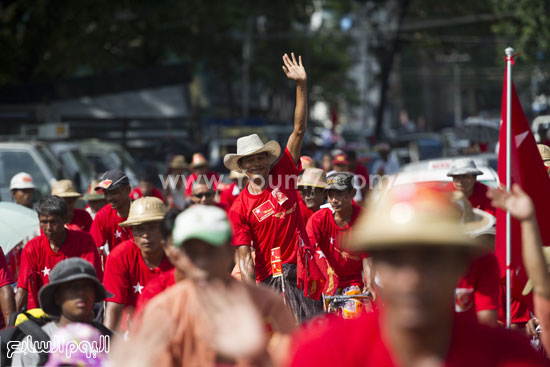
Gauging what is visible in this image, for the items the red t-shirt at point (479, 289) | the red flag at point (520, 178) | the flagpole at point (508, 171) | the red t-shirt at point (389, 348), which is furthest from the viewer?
the red flag at point (520, 178)

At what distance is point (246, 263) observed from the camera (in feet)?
26.7

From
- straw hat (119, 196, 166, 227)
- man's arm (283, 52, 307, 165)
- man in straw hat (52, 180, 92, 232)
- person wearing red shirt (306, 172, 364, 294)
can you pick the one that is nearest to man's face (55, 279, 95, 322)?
straw hat (119, 196, 166, 227)

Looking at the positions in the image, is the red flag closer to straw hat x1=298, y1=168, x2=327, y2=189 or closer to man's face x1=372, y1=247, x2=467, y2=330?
man's face x1=372, y1=247, x2=467, y2=330

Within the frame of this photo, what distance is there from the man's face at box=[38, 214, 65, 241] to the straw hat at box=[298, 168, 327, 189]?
10.7 feet

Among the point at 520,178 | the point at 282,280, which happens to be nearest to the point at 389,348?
the point at 520,178

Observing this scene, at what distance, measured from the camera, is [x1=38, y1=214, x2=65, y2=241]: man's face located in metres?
8.03

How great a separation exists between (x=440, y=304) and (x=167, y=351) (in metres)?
1.22

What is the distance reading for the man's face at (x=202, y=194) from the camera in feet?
36.7

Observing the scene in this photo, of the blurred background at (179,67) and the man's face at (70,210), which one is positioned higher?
the blurred background at (179,67)

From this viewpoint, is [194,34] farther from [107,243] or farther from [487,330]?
[487,330]

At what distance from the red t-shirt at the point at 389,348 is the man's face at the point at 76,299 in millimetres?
2595

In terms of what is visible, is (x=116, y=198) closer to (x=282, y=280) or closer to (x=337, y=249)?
(x=282, y=280)

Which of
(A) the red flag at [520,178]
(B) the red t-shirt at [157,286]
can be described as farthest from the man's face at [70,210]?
(A) the red flag at [520,178]

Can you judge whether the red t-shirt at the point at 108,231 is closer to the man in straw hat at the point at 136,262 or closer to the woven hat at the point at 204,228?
the man in straw hat at the point at 136,262
